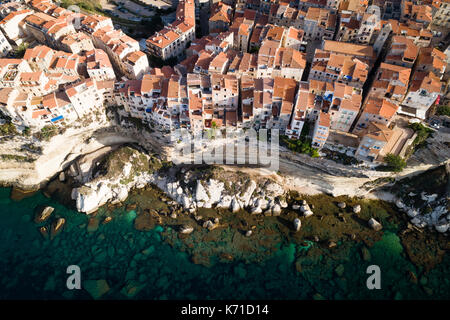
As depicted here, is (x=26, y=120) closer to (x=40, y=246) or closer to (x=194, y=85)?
(x=40, y=246)

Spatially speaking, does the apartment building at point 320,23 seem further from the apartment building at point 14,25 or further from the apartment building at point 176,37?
the apartment building at point 14,25

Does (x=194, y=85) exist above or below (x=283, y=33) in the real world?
below

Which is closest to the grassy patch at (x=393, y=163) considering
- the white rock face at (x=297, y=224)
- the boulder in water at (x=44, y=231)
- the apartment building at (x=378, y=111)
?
the apartment building at (x=378, y=111)

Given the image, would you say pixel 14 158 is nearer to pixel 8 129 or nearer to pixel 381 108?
pixel 8 129

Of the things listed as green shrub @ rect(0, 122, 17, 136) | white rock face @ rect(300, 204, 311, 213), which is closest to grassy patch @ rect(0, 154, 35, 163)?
green shrub @ rect(0, 122, 17, 136)

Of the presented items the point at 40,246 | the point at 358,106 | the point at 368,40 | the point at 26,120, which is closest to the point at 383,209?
the point at 358,106
